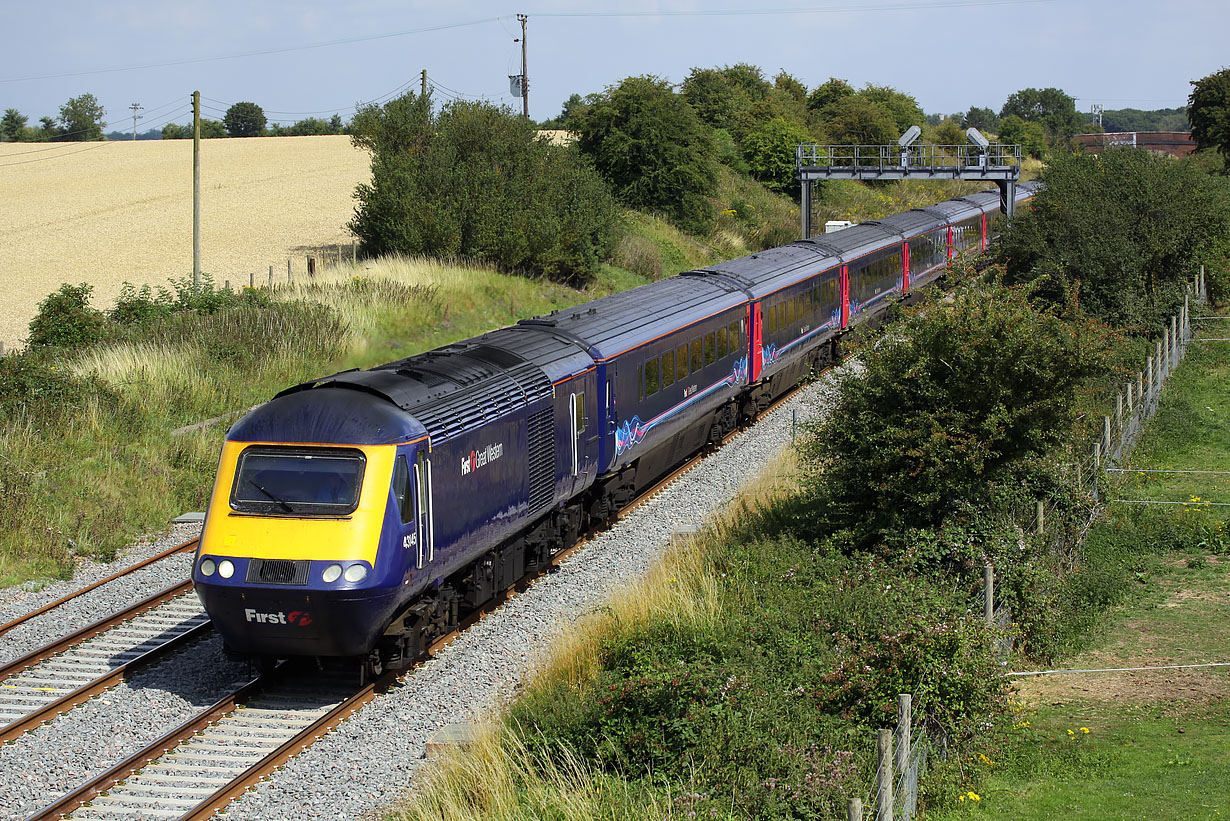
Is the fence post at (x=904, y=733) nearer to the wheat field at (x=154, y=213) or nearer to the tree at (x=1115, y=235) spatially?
the tree at (x=1115, y=235)

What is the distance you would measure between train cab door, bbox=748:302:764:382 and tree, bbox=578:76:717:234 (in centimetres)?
2500

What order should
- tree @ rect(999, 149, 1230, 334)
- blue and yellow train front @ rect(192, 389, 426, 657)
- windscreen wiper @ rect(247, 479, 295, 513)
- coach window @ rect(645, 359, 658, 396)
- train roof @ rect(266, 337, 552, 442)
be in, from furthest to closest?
1. tree @ rect(999, 149, 1230, 334)
2. coach window @ rect(645, 359, 658, 396)
3. train roof @ rect(266, 337, 552, 442)
4. windscreen wiper @ rect(247, 479, 295, 513)
5. blue and yellow train front @ rect(192, 389, 426, 657)

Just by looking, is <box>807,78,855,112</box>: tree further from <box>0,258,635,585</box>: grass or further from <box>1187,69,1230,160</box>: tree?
<box>0,258,635,585</box>: grass

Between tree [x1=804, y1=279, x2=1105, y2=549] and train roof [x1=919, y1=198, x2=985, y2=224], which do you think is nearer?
tree [x1=804, y1=279, x2=1105, y2=549]

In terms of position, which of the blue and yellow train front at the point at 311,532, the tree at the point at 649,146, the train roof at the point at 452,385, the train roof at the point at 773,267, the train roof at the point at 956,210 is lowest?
the blue and yellow train front at the point at 311,532

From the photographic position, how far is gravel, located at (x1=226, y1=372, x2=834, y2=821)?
9.38m

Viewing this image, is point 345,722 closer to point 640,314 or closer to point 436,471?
point 436,471

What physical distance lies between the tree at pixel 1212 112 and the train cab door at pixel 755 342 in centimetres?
5471

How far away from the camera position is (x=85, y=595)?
47.3 feet

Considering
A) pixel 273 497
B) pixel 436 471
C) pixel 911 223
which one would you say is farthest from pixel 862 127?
pixel 273 497

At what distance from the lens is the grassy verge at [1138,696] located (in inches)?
358

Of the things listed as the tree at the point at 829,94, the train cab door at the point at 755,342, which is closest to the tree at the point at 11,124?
the tree at the point at 829,94

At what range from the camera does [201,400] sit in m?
21.7

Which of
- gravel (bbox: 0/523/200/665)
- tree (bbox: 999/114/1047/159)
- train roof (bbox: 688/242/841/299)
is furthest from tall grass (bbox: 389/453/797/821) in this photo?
tree (bbox: 999/114/1047/159)
